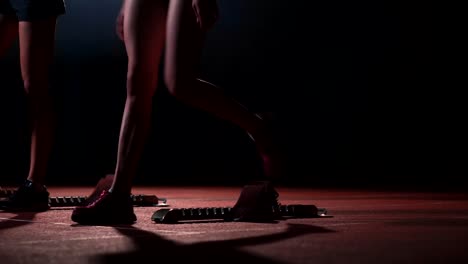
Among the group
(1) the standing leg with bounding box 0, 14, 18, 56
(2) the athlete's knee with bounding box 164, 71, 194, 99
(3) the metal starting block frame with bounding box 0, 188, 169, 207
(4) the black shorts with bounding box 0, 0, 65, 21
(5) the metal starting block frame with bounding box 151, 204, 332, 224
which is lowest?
(5) the metal starting block frame with bounding box 151, 204, 332, 224

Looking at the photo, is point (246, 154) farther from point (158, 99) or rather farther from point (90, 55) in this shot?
point (90, 55)

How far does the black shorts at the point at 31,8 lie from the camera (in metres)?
3.01

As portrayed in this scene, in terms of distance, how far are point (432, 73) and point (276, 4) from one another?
4.25 ft

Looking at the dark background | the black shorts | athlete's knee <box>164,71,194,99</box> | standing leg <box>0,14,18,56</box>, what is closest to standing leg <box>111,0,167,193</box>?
athlete's knee <box>164,71,194,99</box>

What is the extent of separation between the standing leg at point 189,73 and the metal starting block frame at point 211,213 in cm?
26

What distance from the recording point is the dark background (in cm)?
630

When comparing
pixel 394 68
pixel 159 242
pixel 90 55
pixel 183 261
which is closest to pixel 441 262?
pixel 183 261

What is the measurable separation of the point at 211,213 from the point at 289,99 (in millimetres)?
4104

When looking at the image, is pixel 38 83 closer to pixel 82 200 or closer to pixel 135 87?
pixel 82 200

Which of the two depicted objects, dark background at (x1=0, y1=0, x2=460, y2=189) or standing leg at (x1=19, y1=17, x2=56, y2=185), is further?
dark background at (x1=0, y1=0, x2=460, y2=189)

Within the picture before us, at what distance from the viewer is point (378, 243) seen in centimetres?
175

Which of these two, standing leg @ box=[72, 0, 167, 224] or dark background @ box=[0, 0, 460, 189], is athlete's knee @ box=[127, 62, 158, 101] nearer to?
standing leg @ box=[72, 0, 167, 224]

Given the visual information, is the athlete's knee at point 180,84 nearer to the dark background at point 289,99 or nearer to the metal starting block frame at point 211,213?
the metal starting block frame at point 211,213

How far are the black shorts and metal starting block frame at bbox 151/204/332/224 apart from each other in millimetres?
1037
